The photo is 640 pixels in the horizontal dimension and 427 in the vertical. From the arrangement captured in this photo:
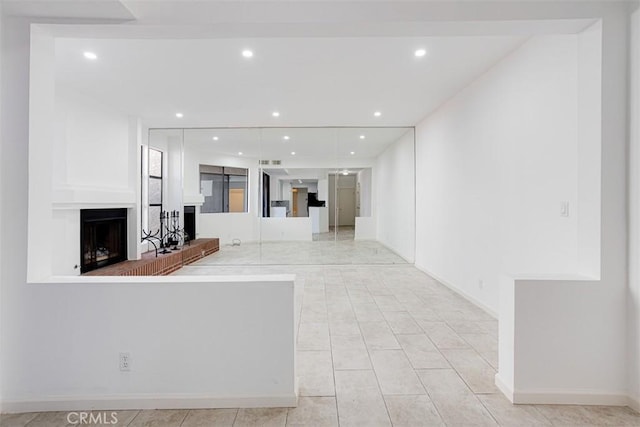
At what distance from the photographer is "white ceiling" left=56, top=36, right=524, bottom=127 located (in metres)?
2.95

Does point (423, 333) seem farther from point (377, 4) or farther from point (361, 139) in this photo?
point (361, 139)

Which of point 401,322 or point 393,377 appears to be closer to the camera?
point 393,377

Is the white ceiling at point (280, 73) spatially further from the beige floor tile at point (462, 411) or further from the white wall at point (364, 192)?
the beige floor tile at point (462, 411)

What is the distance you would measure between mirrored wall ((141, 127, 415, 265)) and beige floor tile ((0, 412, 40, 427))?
4444 millimetres

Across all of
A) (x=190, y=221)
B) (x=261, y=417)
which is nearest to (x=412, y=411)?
(x=261, y=417)

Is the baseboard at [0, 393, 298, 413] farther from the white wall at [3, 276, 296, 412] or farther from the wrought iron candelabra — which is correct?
the wrought iron candelabra

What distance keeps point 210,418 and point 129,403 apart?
54cm

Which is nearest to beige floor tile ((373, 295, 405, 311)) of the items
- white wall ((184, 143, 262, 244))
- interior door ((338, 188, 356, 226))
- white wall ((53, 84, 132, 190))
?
interior door ((338, 188, 356, 226))

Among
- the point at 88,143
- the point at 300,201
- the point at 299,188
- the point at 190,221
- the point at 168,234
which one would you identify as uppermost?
the point at 88,143

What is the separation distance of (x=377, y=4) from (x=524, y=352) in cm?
242

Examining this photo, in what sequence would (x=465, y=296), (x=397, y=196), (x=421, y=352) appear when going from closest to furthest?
(x=421, y=352)
(x=465, y=296)
(x=397, y=196)

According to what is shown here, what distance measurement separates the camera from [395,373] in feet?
7.45

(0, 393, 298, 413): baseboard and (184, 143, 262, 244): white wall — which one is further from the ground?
(184, 143, 262, 244): white wall

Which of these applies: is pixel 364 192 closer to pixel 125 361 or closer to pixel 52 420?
pixel 125 361
